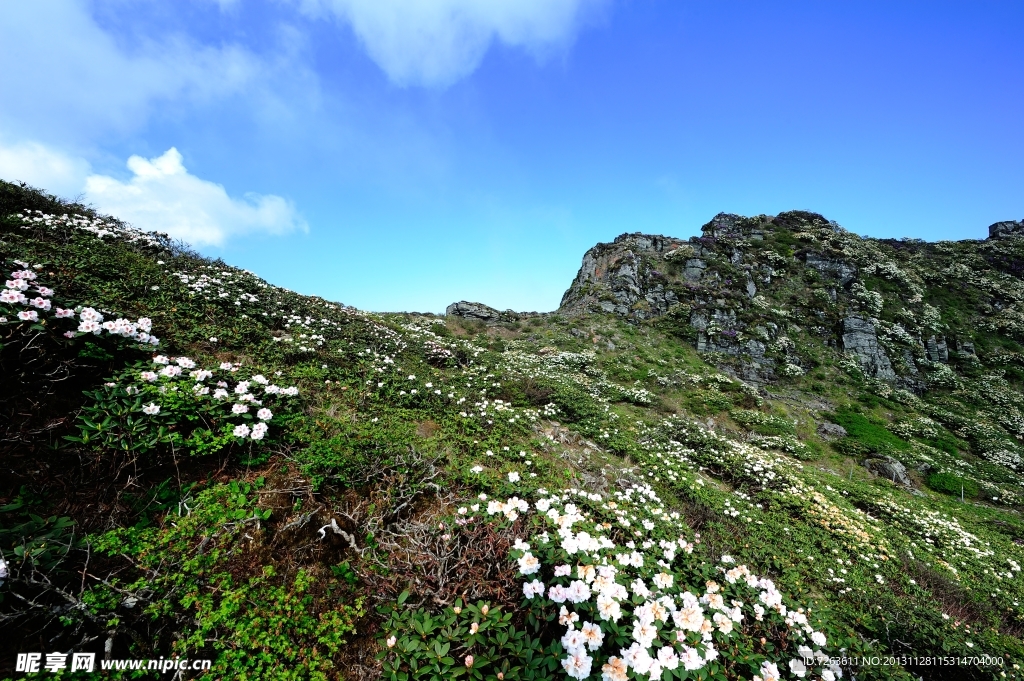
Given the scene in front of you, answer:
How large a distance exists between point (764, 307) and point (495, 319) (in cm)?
2239

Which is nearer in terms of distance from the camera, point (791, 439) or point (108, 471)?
point (108, 471)

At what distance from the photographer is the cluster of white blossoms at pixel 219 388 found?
522 cm

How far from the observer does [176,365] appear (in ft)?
19.8

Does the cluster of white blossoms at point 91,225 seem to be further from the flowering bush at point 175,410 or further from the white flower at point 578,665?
the white flower at point 578,665

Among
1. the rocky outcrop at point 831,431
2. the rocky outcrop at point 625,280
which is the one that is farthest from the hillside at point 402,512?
the rocky outcrop at point 625,280

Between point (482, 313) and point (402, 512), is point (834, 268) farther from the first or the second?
point (402, 512)

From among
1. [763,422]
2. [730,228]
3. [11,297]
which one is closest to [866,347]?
[763,422]

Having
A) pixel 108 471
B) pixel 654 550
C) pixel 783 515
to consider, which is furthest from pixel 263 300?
pixel 783 515

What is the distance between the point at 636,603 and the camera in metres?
3.43

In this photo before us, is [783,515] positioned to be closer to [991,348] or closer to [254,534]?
[254,534]

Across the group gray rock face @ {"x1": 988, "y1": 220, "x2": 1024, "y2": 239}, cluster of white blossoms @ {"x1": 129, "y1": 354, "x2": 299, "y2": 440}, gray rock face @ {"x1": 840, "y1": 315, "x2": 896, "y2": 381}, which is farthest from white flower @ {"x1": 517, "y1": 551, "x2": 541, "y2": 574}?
gray rock face @ {"x1": 988, "y1": 220, "x2": 1024, "y2": 239}

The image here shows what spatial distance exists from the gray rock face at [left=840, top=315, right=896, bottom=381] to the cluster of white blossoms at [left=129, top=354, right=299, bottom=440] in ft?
115

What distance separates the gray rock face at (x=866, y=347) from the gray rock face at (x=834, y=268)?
6858mm

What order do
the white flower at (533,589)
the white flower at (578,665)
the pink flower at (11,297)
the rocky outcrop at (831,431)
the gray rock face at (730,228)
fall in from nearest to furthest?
1. the white flower at (578,665)
2. the white flower at (533,589)
3. the pink flower at (11,297)
4. the rocky outcrop at (831,431)
5. the gray rock face at (730,228)
